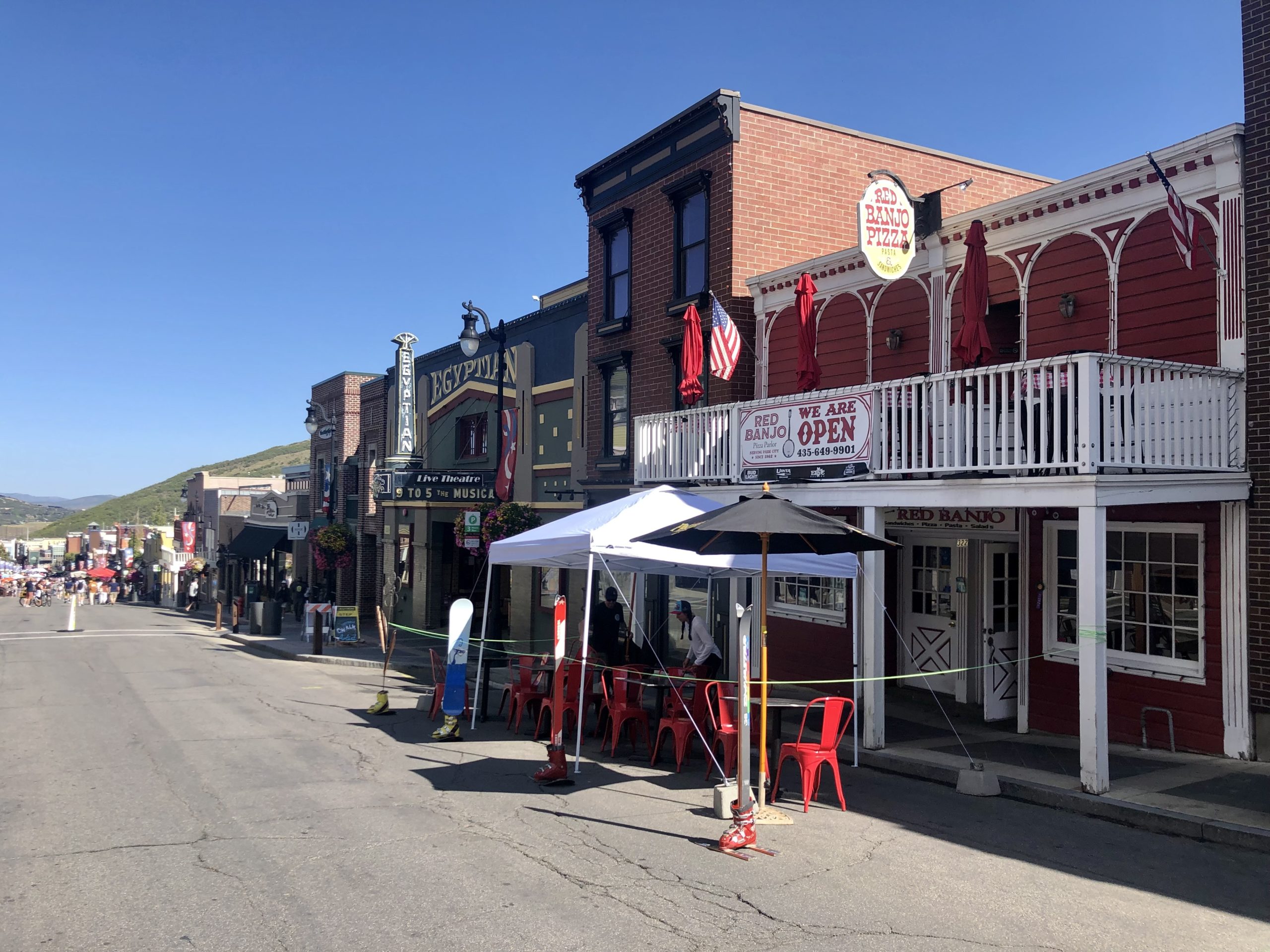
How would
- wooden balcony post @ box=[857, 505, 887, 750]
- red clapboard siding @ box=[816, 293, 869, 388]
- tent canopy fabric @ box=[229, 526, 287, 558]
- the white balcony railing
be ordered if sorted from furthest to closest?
tent canopy fabric @ box=[229, 526, 287, 558]
red clapboard siding @ box=[816, 293, 869, 388]
wooden balcony post @ box=[857, 505, 887, 750]
the white balcony railing

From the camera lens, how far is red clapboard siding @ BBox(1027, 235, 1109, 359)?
11688mm

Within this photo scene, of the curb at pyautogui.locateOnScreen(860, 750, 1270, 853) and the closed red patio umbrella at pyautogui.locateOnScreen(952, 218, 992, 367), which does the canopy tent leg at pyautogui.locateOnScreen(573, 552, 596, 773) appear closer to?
the curb at pyautogui.locateOnScreen(860, 750, 1270, 853)

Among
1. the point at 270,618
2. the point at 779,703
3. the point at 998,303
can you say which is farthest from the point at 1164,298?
the point at 270,618

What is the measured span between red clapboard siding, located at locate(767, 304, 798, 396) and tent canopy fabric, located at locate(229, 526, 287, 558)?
29.0 metres

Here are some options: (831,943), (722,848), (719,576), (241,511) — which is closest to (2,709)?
(719,576)

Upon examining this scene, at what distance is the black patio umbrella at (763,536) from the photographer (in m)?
8.47

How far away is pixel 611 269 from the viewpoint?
20891mm

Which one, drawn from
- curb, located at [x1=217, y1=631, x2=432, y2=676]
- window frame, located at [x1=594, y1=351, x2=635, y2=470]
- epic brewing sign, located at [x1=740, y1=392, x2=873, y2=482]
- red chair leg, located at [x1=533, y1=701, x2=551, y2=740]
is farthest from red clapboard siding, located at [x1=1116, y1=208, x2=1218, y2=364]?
curb, located at [x1=217, y1=631, x2=432, y2=676]

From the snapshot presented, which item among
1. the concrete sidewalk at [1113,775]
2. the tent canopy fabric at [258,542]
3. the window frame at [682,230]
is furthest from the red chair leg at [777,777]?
the tent canopy fabric at [258,542]

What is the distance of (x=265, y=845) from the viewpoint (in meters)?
7.59

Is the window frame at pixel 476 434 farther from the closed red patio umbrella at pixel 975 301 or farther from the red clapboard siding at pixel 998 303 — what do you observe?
the closed red patio umbrella at pixel 975 301

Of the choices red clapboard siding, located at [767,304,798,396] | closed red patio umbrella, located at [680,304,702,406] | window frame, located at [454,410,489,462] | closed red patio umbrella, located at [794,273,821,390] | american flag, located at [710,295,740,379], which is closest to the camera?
closed red patio umbrella, located at [794,273,821,390]

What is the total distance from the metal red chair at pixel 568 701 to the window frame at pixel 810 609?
443 cm

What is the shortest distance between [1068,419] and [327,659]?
18439mm
